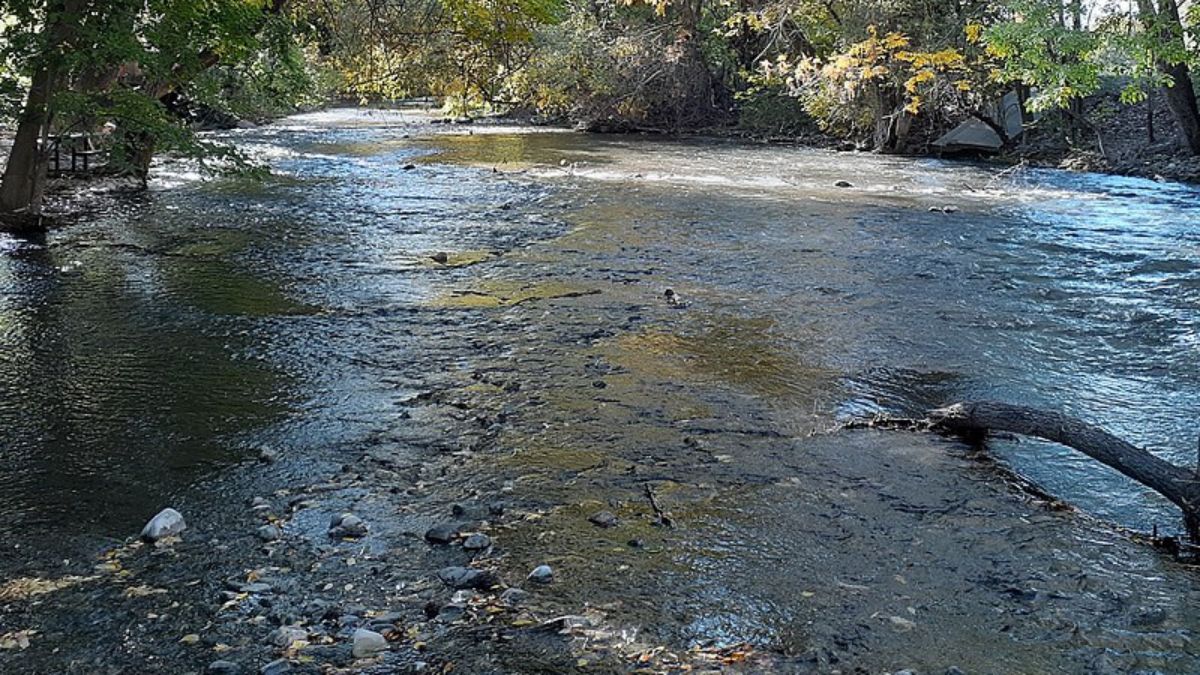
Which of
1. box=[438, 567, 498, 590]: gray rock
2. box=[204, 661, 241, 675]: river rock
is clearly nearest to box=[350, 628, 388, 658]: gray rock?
box=[204, 661, 241, 675]: river rock

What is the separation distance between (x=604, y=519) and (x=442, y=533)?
2.47 feet

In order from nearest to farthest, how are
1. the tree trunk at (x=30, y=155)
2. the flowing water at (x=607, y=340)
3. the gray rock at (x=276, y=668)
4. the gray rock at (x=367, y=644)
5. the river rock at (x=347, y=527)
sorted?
the gray rock at (x=276, y=668)
the gray rock at (x=367, y=644)
the river rock at (x=347, y=527)
the flowing water at (x=607, y=340)
the tree trunk at (x=30, y=155)

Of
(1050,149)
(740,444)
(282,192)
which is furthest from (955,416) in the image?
(1050,149)

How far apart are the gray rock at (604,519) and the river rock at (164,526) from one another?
6.02ft

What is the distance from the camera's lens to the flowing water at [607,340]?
16.7ft

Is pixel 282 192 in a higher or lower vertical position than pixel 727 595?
higher

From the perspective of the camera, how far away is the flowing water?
5090 mm

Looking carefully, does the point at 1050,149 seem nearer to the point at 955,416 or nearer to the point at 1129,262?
the point at 1129,262

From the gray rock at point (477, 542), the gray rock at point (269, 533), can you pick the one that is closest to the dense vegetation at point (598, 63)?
the gray rock at point (269, 533)

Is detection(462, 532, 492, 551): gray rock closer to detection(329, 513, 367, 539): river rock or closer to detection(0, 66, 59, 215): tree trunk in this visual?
detection(329, 513, 367, 539): river rock

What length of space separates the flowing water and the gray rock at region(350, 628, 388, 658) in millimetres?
1119

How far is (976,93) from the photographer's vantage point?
75.9 feet

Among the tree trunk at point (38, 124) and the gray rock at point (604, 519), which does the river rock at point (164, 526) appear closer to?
the gray rock at point (604, 519)

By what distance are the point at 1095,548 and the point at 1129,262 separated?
25.7 feet
